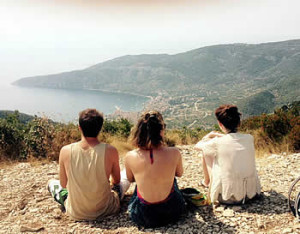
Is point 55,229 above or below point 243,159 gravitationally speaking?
below

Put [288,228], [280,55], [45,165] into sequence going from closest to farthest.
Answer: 1. [288,228]
2. [45,165]
3. [280,55]

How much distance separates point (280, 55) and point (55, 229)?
20355 centimetres

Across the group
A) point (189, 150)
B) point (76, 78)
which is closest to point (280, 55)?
point (76, 78)

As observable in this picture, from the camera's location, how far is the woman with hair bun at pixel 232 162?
3002mm

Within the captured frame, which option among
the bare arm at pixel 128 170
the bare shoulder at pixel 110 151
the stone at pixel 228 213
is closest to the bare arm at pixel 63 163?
the bare shoulder at pixel 110 151

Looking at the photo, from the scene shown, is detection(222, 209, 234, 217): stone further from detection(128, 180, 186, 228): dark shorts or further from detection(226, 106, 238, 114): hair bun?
detection(226, 106, 238, 114): hair bun

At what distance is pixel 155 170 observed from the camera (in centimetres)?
260

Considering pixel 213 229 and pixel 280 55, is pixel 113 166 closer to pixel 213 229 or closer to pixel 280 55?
pixel 213 229

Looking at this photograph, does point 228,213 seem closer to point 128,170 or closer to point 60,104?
point 128,170

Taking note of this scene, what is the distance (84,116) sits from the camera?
2.65 m

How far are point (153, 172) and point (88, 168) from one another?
750mm

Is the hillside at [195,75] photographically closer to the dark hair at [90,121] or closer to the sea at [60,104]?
the sea at [60,104]

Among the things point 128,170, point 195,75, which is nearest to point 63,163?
point 128,170

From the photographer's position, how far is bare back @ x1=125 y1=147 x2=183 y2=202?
261 centimetres
